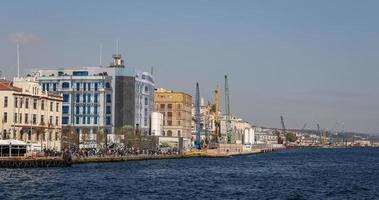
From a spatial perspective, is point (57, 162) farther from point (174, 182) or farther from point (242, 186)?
point (242, 186)

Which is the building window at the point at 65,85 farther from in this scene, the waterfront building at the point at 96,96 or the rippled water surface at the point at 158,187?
the rippled water surface at the point at 158,187

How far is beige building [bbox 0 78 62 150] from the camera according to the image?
133 metres

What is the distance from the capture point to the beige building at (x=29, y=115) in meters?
133

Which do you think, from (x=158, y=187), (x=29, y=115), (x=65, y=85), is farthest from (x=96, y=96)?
(x=158, y=187)

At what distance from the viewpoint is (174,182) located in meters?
90.8

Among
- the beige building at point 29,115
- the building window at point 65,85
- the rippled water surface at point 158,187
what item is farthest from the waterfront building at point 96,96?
the rippled water surface at point 158,187

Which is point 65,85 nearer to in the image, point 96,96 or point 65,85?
point 65,85

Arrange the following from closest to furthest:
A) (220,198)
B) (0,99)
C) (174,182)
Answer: (220,198) < (174,182) < (0,99)

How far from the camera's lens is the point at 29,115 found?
452 ft

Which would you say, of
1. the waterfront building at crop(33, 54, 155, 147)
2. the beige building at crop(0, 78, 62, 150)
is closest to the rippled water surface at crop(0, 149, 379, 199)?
the beige building at crop(0, 78, 62, 150)

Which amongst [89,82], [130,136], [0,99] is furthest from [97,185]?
[89,82]

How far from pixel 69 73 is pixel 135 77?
57.8 ft

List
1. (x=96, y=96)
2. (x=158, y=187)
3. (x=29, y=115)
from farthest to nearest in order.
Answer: (x=96, y=96), (x=29, y=115), (x=158, y=187)

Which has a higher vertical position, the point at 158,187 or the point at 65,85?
the point at 65,85
